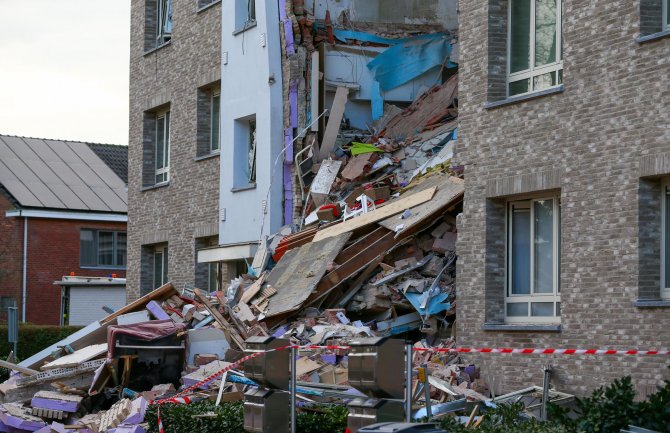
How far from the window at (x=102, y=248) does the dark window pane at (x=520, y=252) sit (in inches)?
1305

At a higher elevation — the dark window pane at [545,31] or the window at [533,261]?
the dark window pane at [545,31]

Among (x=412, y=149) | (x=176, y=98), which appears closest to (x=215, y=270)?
(x=176, y=98)

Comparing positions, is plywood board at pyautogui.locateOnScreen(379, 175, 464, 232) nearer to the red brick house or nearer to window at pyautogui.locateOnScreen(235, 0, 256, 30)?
window at pyautogui.locateOnScreen(235, 0, 256, 30)

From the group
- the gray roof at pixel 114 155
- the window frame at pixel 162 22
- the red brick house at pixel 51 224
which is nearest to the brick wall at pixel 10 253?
the red brick house at pixel 51 224

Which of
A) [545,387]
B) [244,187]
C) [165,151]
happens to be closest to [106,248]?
[165,151]

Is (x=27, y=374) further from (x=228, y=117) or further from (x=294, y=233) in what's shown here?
(x=228, y=117)

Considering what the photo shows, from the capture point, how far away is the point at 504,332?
16.7 metres

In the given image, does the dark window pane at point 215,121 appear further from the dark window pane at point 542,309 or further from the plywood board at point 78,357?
the dark window pane at point 542,309

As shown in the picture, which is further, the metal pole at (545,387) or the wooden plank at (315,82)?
the wooden plank at (315,82)

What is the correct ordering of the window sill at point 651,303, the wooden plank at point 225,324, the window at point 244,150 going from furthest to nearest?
the window at point 244,150 → the wooden plank at point 225,324 → the window sill at point 651,303

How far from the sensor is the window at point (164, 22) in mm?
28734

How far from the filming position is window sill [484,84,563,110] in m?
16.0

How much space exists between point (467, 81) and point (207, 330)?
5593mm

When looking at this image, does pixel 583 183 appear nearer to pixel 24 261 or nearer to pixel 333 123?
pixel 333 123
